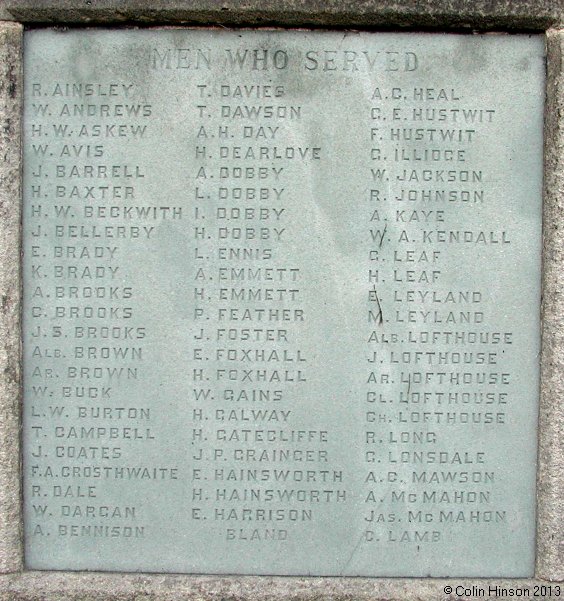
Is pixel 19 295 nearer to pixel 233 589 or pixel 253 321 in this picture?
pixel 253 321

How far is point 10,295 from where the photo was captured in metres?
2.60

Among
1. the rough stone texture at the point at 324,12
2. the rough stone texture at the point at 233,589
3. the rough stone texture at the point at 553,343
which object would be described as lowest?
the rough stone texture at the point at 233,589

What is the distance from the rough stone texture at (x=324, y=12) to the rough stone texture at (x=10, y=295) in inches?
8.4

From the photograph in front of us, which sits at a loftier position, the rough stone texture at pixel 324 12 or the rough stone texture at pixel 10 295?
the rough stone texture at pixel 324 12

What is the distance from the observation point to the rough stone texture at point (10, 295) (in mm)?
2570

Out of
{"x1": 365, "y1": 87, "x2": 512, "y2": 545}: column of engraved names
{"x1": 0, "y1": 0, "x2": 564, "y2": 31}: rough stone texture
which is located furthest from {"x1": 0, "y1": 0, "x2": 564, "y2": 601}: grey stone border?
{"x1": 365, "y1": 87, "x2": 512, "y2": 545}: column of engraved names

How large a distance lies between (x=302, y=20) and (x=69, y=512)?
208 cm

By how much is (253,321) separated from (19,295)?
0.90 meters

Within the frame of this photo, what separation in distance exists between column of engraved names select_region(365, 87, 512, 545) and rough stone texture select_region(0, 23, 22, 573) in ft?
4.39

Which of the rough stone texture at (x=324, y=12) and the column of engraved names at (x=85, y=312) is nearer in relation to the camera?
the rough stone texture at (x=324, y=12)

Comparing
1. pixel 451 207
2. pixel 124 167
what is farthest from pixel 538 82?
pixel 124 167

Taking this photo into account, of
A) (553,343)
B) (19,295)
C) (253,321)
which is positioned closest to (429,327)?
(553,343)

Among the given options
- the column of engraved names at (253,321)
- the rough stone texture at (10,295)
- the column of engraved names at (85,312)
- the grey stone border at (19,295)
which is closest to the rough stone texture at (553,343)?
the grey stone border at (19,295)

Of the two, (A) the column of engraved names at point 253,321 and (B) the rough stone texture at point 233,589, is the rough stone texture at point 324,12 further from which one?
(B) the rough stone texture at point 233,589
